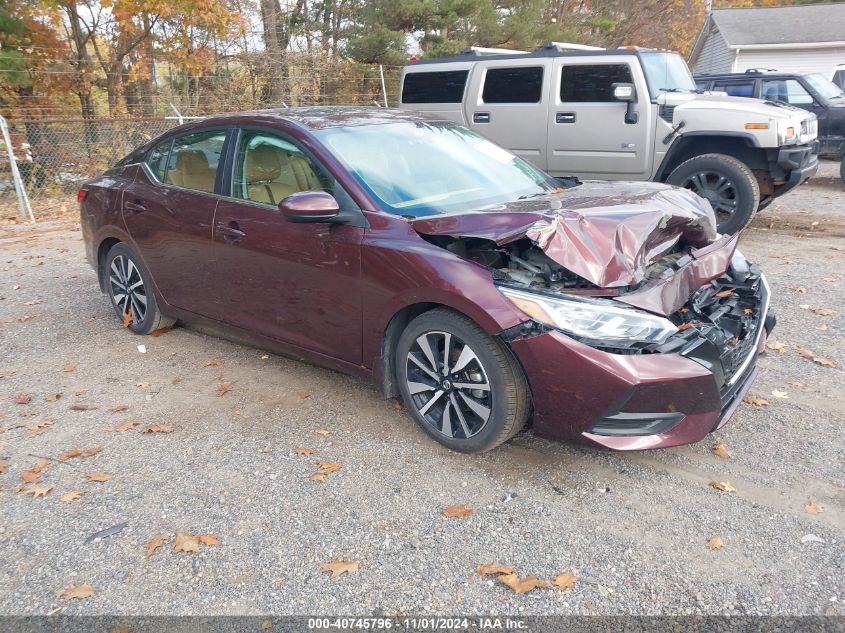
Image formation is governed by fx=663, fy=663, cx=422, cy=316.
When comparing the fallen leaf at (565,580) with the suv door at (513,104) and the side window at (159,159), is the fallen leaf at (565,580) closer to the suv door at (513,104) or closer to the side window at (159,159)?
the side window at (159,159)

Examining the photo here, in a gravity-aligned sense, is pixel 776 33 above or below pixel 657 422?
above

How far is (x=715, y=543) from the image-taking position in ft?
8.95

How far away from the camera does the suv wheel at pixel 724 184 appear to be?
744cm

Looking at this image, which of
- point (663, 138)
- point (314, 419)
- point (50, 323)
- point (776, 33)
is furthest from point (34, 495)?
point (776, 33)

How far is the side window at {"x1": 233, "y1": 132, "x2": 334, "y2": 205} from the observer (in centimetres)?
385

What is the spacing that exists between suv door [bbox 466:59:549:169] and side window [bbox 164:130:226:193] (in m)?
4.84

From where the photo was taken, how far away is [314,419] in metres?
3.87

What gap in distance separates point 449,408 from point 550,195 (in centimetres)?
150

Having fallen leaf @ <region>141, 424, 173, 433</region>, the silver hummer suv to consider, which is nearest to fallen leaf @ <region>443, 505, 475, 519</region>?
fallen leaf @ <region>141, 424, 173, 433</region>

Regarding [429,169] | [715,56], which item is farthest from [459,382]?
[715,56]

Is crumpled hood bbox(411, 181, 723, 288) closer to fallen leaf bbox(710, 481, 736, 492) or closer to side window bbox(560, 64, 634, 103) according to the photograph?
fallen leaf bbox(710, 481, 736, 492)

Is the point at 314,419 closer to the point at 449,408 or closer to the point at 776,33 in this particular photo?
the point at 449,408

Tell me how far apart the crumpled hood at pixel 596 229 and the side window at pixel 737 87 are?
34.0 feet

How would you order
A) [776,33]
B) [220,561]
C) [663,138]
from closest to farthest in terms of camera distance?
1. [220,561]
2. [663,138]
3. [776,33]
